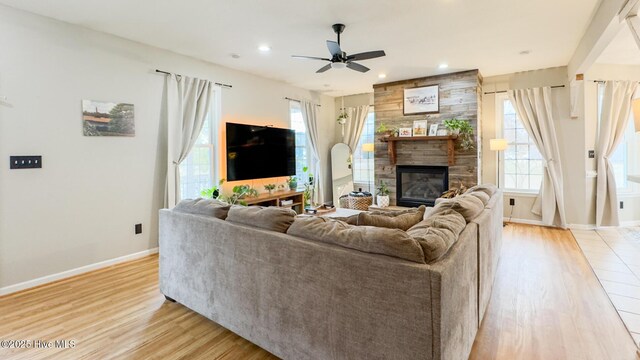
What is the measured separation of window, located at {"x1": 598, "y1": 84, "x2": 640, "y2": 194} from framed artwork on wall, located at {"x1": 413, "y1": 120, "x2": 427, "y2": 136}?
2.56m

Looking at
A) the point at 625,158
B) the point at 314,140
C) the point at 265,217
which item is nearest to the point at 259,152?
the point at 314,140

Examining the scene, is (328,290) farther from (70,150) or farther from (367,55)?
(70,150)

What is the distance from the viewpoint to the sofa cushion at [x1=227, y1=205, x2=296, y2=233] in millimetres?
1907

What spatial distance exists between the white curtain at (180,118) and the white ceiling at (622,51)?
521 centimetres

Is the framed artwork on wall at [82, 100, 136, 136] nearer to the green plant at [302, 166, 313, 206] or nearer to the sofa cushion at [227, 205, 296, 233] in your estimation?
the sofa cushion at [227, 205, 296, 233]

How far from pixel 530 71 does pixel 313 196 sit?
4409 millimetres

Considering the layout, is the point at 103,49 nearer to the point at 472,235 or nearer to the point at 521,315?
the point at 472,235

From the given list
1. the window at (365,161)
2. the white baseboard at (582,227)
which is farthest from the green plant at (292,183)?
the white baseboard at (582,227)

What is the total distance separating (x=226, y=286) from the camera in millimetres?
2082

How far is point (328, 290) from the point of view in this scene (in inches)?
61.8

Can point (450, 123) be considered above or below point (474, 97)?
below

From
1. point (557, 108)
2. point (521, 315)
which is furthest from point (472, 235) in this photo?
point (557, 108)

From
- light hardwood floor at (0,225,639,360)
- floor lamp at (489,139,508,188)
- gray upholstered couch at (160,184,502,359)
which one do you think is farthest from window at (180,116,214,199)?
floor lamp at (489,139,508,188)

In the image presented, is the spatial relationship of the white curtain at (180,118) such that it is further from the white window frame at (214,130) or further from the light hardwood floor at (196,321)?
the light hardwood floor at (196,321)
